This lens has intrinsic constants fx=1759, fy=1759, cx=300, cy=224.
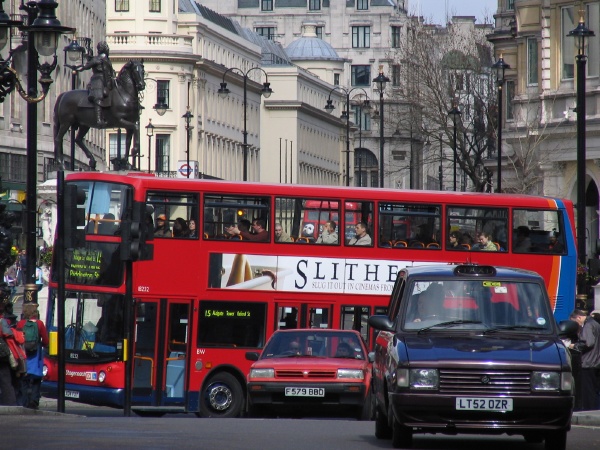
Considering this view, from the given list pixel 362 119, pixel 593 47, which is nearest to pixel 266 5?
pixel 362 119

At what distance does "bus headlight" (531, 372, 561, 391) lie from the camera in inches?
576

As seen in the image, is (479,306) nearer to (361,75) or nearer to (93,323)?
(93,323)

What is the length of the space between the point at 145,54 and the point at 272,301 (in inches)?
3505

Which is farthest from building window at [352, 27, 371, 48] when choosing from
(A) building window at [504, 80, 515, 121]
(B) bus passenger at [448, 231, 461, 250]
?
(B) bus passenger at [448, 231, 461, 250]

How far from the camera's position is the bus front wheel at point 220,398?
26.2 m

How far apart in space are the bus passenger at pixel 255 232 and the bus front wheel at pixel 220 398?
81.8 inches

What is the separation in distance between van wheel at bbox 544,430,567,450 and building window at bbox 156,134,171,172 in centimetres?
9876

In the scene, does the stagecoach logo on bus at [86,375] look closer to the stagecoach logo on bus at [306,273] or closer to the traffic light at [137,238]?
the stagecoach logo on bus at [306,273]

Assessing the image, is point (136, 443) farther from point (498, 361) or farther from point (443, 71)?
point (443, 71)

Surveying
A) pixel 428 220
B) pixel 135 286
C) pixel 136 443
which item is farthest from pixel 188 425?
pixel 428 220

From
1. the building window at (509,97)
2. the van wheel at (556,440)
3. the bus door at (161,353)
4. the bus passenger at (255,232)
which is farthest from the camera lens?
the building window at (509,97)

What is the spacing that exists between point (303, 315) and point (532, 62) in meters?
36.6

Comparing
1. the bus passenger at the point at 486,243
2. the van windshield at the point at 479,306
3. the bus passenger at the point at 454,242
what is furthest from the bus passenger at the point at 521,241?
the van windshield at the point at 479,306

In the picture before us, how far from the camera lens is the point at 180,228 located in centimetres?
2614
